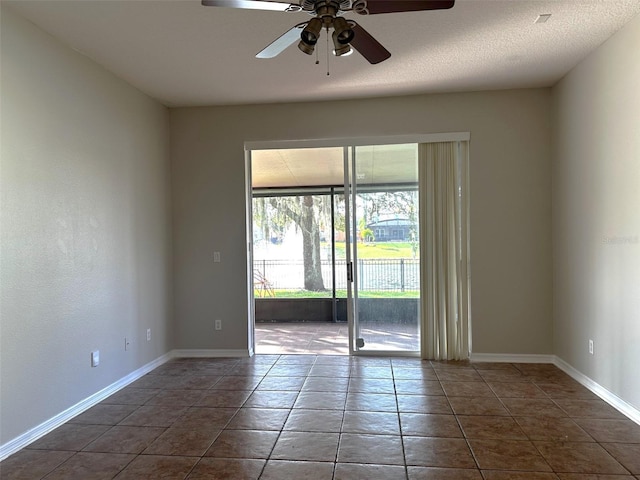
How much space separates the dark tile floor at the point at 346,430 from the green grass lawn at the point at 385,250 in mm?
1152

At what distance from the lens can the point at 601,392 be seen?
10.6 feet

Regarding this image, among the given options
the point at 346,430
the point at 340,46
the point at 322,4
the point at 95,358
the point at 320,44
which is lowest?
the point at 346,430

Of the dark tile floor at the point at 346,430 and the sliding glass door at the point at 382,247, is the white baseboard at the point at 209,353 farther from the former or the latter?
the sliding glass door at the point at 382,247

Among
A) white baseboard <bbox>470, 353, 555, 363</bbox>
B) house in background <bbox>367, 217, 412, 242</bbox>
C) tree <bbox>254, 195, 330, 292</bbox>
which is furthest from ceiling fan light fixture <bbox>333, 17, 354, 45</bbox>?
tree <bbox>254, 195, 330, 292</bbox>

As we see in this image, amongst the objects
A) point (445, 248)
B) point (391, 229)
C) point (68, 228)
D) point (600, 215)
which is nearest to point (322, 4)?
point (68, 228)

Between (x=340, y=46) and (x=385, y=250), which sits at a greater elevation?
(x=340, y=46)

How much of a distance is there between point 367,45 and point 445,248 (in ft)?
8.26

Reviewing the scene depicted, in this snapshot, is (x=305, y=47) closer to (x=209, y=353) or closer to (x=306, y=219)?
(x=209, y=353)

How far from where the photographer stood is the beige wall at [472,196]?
4.12m

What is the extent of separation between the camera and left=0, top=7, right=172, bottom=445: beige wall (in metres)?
2.54

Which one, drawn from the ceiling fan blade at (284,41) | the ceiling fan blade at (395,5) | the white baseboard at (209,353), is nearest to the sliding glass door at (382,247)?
the white baseboard at (209,353)

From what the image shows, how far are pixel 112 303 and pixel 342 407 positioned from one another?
206 cm

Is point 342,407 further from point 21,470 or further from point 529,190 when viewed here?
point 529,190

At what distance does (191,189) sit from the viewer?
14.9 ft
